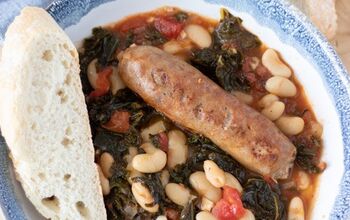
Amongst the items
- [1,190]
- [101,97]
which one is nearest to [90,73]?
[101,97]

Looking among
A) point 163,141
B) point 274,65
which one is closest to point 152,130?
point 163,141

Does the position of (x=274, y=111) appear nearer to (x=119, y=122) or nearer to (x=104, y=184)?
(x=119, y=122)

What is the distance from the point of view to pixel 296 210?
11.0 ft

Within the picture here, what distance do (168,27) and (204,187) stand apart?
1.01 m

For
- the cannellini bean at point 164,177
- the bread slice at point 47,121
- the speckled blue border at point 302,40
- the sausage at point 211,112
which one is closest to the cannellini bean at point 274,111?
the sausage at point 211,112

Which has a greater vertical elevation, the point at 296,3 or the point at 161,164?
the point at 296,3

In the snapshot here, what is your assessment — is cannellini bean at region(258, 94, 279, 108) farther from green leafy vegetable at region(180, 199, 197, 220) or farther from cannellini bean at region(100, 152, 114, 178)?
cannellini bean at region(100, 152, 114, 178)

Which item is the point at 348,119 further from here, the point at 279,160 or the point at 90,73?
the point at 90,73

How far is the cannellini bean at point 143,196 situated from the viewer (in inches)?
125

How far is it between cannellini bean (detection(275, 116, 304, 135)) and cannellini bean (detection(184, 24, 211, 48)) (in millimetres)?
637

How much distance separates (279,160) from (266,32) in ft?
2.73

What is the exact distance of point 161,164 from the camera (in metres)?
3.29

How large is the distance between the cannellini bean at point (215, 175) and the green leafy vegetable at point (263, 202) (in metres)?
0.17

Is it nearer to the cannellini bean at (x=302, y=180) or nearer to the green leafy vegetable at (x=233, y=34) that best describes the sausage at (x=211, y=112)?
the cannellini bean at (x=302, y=180)
